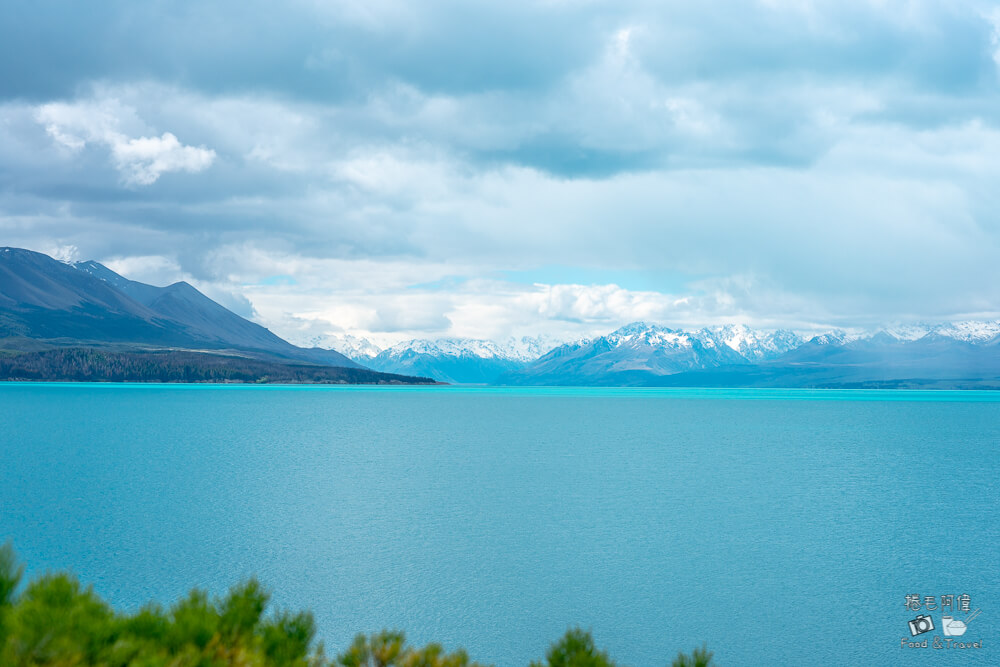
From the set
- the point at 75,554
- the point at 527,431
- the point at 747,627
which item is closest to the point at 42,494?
the point at 75,554

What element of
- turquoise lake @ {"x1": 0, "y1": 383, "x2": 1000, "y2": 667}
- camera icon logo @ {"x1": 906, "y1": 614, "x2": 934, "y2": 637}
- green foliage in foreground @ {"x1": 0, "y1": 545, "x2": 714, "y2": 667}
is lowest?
turquoise lake @ {"x1": 0, "y1": 383, "x2": 1000, "y2": 667}

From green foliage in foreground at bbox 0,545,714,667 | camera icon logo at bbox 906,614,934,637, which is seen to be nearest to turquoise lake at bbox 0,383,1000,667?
camera icon logo at bbox 906,614,934,637

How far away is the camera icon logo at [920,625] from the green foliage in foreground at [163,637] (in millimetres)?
19065

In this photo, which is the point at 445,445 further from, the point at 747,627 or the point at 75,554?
the point at 747,627

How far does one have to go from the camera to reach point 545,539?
129ft

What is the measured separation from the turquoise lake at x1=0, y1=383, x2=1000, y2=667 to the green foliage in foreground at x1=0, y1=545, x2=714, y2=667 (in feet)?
42.4

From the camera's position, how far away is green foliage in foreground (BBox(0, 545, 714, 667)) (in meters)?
9.08

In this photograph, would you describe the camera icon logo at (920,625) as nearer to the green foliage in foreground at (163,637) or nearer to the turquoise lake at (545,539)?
the turquoise lake at (545,539)

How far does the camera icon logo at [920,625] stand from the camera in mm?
26094

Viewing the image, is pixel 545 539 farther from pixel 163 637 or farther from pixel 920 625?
pixel 163 637

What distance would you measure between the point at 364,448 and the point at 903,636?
68.5 meters

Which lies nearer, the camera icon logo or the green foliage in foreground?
the green foliage in foreground

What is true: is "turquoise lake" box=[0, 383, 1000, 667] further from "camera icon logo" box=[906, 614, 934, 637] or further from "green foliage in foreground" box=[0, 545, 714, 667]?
"green foliage in foreground" box=[0, 545, 714, 667]

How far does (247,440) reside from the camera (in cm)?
9512
